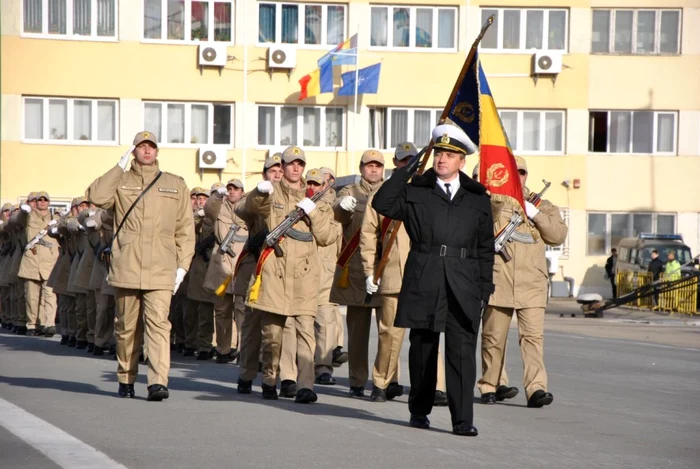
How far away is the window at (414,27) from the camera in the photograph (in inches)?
1607

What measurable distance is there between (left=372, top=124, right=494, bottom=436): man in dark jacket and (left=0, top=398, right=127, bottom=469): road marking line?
2390 mm

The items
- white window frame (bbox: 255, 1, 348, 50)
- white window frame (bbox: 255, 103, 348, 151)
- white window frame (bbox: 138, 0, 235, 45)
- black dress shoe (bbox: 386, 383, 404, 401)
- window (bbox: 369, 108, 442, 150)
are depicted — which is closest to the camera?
black dress shoe (bbox: 386, 383, 404, 401)

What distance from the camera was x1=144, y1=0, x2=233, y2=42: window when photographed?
40125 millimetres

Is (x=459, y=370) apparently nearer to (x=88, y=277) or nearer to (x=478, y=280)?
(x=478, y=280)

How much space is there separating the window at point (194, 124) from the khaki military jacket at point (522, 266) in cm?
2926

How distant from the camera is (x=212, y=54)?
39594 millimetres

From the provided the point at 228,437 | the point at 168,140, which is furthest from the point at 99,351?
the point at 168,140

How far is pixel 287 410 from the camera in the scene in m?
10.7

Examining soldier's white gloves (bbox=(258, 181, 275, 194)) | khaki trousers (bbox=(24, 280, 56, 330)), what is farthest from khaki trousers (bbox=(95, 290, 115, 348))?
soldier's white gloves (bbox=(258, 181, 275, 194))

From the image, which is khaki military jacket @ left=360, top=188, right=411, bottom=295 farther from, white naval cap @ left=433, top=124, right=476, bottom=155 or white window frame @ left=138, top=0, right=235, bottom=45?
white window frame @ left=138, top=0, right=235, bottom=45

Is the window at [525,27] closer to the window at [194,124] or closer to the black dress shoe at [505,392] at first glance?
the window at [194,124]

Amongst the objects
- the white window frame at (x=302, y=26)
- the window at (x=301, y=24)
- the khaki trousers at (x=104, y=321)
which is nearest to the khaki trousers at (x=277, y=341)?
the khaki trousers at (x=104, y=321)

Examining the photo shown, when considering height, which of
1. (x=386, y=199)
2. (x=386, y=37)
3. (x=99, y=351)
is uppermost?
(x=386, y=37)

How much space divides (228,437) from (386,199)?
76.8 inches
